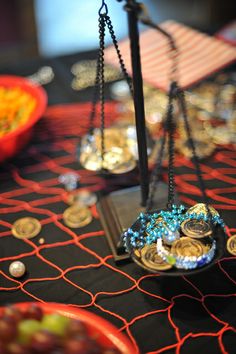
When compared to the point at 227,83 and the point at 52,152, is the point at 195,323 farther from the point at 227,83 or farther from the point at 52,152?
the point at 227,83

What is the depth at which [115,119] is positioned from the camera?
143 centimetres

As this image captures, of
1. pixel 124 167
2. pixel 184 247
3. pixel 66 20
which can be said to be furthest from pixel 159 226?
pixel 66 20

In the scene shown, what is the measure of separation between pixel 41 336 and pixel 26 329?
33mm

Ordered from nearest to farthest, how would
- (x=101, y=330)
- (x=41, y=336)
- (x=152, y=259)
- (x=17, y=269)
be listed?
(x=41, y=336) → (x=101, y=330) → (x=152, y=259) → (x=17, y=269)

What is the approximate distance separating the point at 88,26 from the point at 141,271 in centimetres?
294

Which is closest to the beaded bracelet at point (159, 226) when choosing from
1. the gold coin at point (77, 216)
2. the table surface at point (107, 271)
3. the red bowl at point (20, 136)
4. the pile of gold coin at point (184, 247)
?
the pile of gold coin at point (184, 247)

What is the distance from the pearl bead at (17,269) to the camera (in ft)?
2.98

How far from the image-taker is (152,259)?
789 mm

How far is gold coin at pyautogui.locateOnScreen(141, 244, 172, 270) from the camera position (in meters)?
0.77

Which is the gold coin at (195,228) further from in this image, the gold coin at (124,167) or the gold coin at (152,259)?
the gold coin at (124,167)

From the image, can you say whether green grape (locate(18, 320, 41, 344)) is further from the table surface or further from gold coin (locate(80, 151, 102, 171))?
gold coin (locate(80, 151, 102, 171))

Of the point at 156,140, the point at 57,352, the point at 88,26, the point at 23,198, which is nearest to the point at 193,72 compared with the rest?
the point at 156,140

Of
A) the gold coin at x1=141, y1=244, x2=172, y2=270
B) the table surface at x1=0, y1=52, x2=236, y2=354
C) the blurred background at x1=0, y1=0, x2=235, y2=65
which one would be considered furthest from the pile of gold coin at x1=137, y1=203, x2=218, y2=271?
the blurred background at x1=0, y1=0, x2=235, y2=65

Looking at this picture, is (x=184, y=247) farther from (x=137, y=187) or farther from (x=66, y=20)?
(x=66, y=20)
